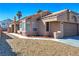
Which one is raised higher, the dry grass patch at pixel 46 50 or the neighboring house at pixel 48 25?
the neighboring house at pixel 48 25

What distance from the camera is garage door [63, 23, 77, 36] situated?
22.5 m

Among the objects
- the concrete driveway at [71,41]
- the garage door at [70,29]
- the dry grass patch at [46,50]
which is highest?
the garage door at [70,29]

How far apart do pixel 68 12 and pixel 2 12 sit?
925cm

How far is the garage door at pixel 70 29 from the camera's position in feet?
73.8

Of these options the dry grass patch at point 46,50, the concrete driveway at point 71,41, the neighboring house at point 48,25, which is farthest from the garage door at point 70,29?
the dry grass patch at point 46,50

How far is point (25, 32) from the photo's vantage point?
22484 millimetres

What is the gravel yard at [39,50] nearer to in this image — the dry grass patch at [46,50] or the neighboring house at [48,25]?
the dry grass patch at [46,50]

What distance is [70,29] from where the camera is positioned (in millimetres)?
23422

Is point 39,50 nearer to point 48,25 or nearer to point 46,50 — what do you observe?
point 46,50

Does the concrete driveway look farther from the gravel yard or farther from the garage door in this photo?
the garage door

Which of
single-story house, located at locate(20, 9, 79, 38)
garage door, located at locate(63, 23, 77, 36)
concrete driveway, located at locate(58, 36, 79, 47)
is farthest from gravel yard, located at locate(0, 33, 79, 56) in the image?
garage door, located at locate(63, 23, 77, 36)

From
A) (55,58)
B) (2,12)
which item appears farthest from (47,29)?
(55,58)

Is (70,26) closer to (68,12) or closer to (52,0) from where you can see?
(68,12)

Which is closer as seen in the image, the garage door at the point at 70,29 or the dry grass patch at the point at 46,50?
the dry grass patch at the point at 46,50
